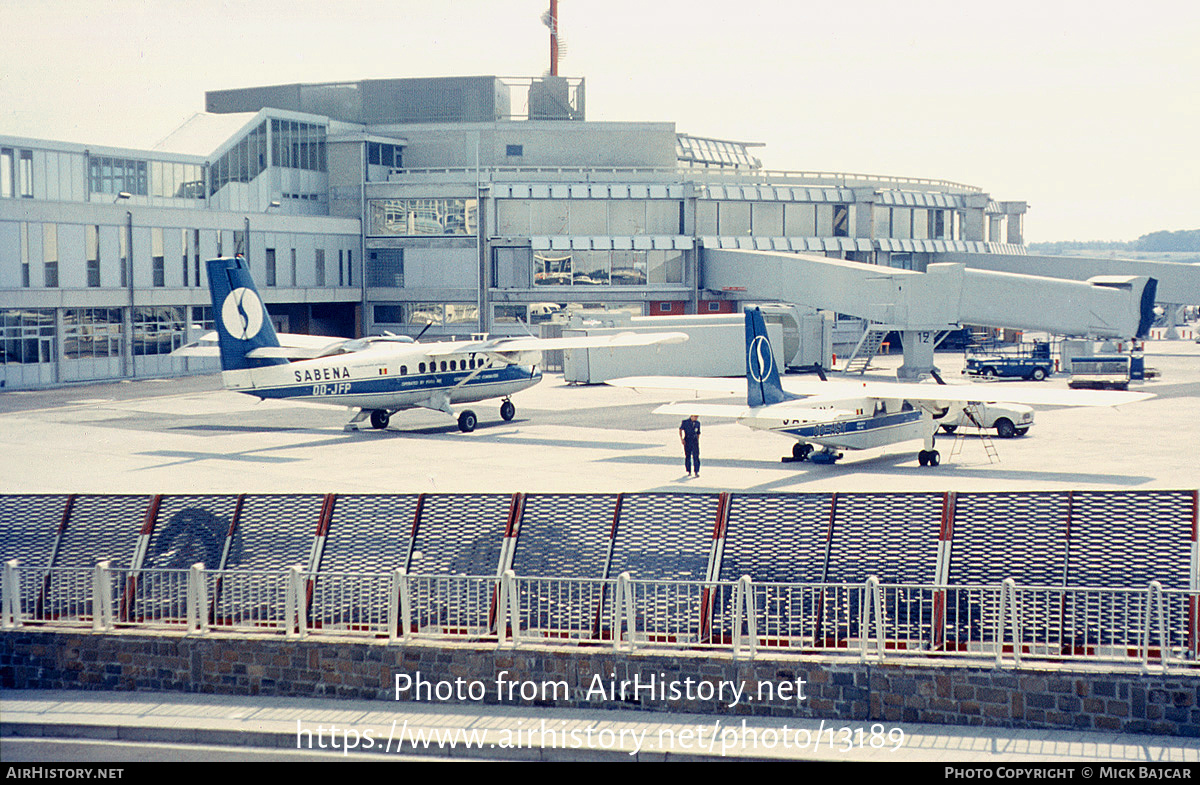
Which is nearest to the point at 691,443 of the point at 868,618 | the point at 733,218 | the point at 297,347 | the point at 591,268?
the point at 868,618

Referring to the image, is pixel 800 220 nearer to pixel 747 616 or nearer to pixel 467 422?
pixel 467 422

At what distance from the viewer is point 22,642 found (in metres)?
19.4

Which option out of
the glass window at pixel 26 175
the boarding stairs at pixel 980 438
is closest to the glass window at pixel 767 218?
the boarding stairs at pixel 980 438

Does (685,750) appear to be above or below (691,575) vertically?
below

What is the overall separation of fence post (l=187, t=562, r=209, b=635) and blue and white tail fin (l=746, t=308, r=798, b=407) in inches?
841

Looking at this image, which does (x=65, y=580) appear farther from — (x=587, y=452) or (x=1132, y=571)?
(x=587, y=452)

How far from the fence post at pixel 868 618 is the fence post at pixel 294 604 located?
7866 mm

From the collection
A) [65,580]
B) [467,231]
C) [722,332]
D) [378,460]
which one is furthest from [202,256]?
[65,580]

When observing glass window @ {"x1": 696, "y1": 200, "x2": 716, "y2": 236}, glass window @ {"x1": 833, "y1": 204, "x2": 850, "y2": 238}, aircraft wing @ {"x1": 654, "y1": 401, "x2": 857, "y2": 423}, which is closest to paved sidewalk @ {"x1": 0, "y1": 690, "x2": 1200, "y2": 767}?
aircraft wing @ {"x1": 654, "y1": 401, "x2": 857, "y2": 423}

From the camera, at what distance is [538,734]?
1577cm

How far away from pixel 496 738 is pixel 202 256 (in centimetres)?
6267

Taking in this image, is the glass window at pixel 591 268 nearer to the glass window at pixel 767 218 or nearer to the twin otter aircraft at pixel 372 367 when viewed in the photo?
the glass window at pixel 767 218

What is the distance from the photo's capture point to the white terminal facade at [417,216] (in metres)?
69.3

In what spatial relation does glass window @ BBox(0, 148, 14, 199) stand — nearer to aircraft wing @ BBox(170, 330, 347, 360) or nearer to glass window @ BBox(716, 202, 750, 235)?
aircraft wing @ BBox(170, 330, 347, 360)
